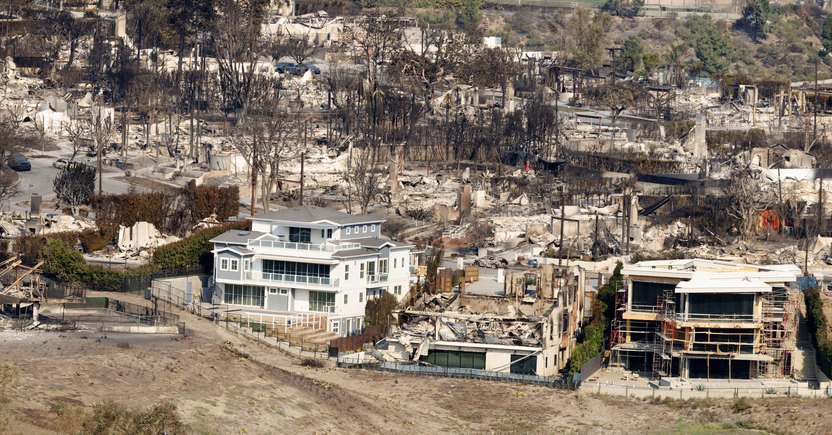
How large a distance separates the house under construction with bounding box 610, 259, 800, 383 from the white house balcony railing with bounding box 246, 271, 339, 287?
337 inches

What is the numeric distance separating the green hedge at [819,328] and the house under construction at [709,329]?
0.70 meters

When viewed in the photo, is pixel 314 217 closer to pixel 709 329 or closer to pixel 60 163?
pixel 709 329

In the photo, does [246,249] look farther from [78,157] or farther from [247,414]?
[78,157]

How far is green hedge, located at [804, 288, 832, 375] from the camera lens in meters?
59.1

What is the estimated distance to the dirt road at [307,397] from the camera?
51844 millimetres

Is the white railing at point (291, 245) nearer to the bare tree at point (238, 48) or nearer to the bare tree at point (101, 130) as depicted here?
the bare tree at point (101, 130)

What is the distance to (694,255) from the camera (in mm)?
74688

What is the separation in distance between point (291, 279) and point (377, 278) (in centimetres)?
268

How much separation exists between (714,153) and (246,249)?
148 ft

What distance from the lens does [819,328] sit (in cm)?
6072

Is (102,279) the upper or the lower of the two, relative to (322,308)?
upper

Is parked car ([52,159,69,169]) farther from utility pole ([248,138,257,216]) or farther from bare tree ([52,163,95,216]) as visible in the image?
utility pole ([248,138,257,216])

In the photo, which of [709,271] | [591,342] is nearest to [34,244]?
[591,342]

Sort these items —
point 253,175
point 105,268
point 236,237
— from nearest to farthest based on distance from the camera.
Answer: point 105,268 → point 236,237 → point 253,175
